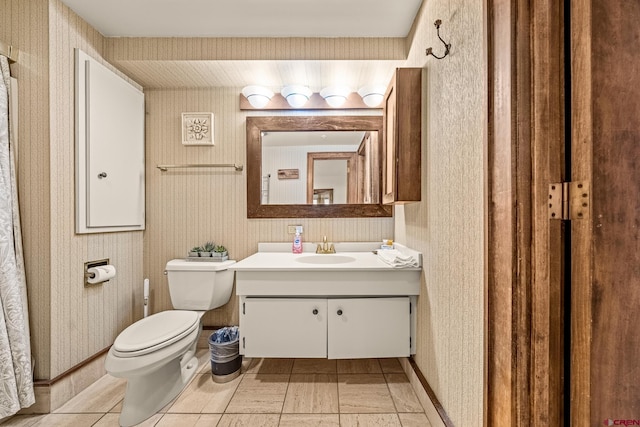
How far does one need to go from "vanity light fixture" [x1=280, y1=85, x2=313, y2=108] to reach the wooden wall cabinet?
2.49 ft

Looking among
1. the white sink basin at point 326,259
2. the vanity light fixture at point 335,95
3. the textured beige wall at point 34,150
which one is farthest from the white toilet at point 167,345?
the vanity light fixture at point 335,95

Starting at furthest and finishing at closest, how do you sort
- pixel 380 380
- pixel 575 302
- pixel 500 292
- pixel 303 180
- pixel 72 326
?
pixel 303 180, pixel 380 380, pixel 72 326, pixel 500 292, pixel 575 302

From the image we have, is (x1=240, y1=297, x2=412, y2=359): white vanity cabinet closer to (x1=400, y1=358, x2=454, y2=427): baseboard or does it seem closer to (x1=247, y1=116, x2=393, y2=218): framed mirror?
(x1=400, y1=358, x2=454, y2=427): baseboard

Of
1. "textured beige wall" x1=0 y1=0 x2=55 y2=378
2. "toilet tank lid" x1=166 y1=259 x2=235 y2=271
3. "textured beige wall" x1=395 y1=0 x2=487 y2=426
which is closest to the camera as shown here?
"textured beige wall" x1=395 y1=0 x2=487 y2=426

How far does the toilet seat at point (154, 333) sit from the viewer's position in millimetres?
1430

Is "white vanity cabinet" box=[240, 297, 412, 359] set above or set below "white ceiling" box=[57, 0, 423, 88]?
below

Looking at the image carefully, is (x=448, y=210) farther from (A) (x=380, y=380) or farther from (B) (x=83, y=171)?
(B) (x=83, y=171)

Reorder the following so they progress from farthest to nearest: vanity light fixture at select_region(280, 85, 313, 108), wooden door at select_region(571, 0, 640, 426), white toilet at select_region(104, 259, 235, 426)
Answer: vanity light fixture at select_region(280, 85, 313, 108), white toilet at select_region(104, 259, 235, 426), wooden door at select_region(571, 0, 640, 426)

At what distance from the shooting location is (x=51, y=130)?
5.09ft

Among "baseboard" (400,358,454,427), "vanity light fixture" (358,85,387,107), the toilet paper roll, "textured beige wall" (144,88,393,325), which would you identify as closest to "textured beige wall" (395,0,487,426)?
"baseboard" (400,358,454,427)

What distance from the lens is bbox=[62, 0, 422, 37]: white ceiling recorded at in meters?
1.62

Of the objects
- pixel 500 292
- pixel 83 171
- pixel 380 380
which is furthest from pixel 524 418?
pixel 83 171

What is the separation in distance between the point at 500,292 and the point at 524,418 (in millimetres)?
329

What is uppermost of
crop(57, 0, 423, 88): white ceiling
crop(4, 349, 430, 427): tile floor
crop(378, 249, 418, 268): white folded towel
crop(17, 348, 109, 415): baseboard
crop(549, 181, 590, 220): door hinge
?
crop(57, 0, 423, 88): white ceiling
